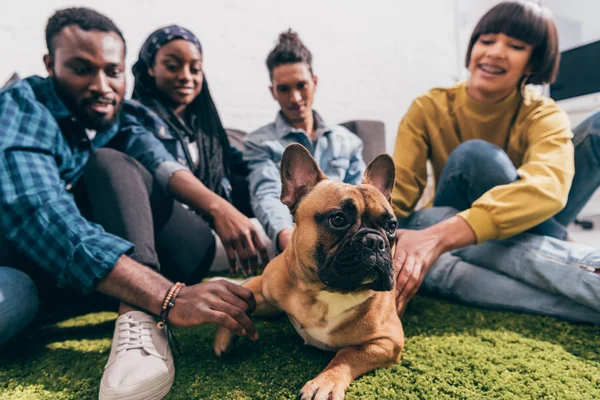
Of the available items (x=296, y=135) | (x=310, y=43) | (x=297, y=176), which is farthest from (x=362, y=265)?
(x=310, y=43)

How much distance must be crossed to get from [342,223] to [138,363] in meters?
0.47

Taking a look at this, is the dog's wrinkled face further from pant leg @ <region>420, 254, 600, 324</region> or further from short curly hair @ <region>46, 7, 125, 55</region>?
short curly hair @ <region>46, 7, 125, 55</region>

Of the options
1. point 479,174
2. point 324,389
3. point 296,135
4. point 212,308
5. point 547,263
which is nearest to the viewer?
point 324,389

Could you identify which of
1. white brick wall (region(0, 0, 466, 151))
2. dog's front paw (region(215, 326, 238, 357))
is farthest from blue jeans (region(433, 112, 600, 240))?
white brick wall (region(0, 0, 466, 151))

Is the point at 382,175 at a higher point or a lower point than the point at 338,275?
higher

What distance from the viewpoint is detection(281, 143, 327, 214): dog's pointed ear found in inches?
32.6

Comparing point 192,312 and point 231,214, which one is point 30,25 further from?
point 192,312

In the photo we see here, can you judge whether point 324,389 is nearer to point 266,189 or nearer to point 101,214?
point 101,214

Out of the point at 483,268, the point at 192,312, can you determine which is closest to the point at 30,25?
the point at 192,312

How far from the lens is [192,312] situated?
78 cm

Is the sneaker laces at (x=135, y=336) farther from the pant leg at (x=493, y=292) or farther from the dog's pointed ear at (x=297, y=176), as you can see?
the pant leg at (x=493, y=292)

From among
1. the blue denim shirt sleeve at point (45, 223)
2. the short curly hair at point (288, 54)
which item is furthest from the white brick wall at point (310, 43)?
the blue denim shirt sleeve at point (45, 223)

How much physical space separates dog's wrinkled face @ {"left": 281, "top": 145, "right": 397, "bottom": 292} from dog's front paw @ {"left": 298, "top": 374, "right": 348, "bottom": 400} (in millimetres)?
161

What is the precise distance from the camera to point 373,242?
27.4 inches
